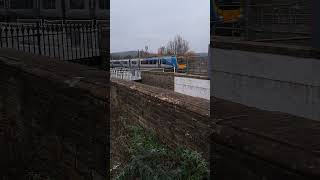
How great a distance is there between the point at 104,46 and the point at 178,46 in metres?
1.03

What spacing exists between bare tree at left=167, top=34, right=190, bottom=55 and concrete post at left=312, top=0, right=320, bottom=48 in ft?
2.98

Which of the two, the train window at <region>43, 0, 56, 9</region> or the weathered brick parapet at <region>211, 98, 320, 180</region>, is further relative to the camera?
the train window at <region>43, 0, 56, 9</region>

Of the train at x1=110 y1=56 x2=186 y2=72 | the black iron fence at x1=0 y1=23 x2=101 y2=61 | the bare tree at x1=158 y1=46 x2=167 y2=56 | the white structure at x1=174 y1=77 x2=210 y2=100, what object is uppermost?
the black iron fence at x1=0 y1=23 x2=101 y2=61

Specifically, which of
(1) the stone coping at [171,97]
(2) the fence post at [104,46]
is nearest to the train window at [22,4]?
(2) the fence post at [104,46]

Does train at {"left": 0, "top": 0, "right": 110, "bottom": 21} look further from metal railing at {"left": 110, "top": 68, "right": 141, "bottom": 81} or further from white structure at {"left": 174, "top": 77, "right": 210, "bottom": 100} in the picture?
white structure at {"left": 174, "top": 77, "right": 210, "bottom": 100}

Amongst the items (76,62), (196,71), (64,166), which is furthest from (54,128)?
(196,71)

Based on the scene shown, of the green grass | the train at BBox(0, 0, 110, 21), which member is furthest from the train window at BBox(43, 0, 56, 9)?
the green grass

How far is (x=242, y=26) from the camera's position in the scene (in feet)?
9.81

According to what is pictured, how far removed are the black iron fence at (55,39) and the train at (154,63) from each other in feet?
1.55

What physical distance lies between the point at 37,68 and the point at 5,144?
3.87ft

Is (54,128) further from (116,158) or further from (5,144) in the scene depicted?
(5,144)

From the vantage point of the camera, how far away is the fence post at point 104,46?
3664mm

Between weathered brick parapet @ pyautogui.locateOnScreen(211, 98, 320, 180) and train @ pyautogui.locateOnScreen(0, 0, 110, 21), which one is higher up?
train @ pyautogui.locateOnScreen(0, 0, 110, 21)

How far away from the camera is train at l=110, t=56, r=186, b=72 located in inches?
117
